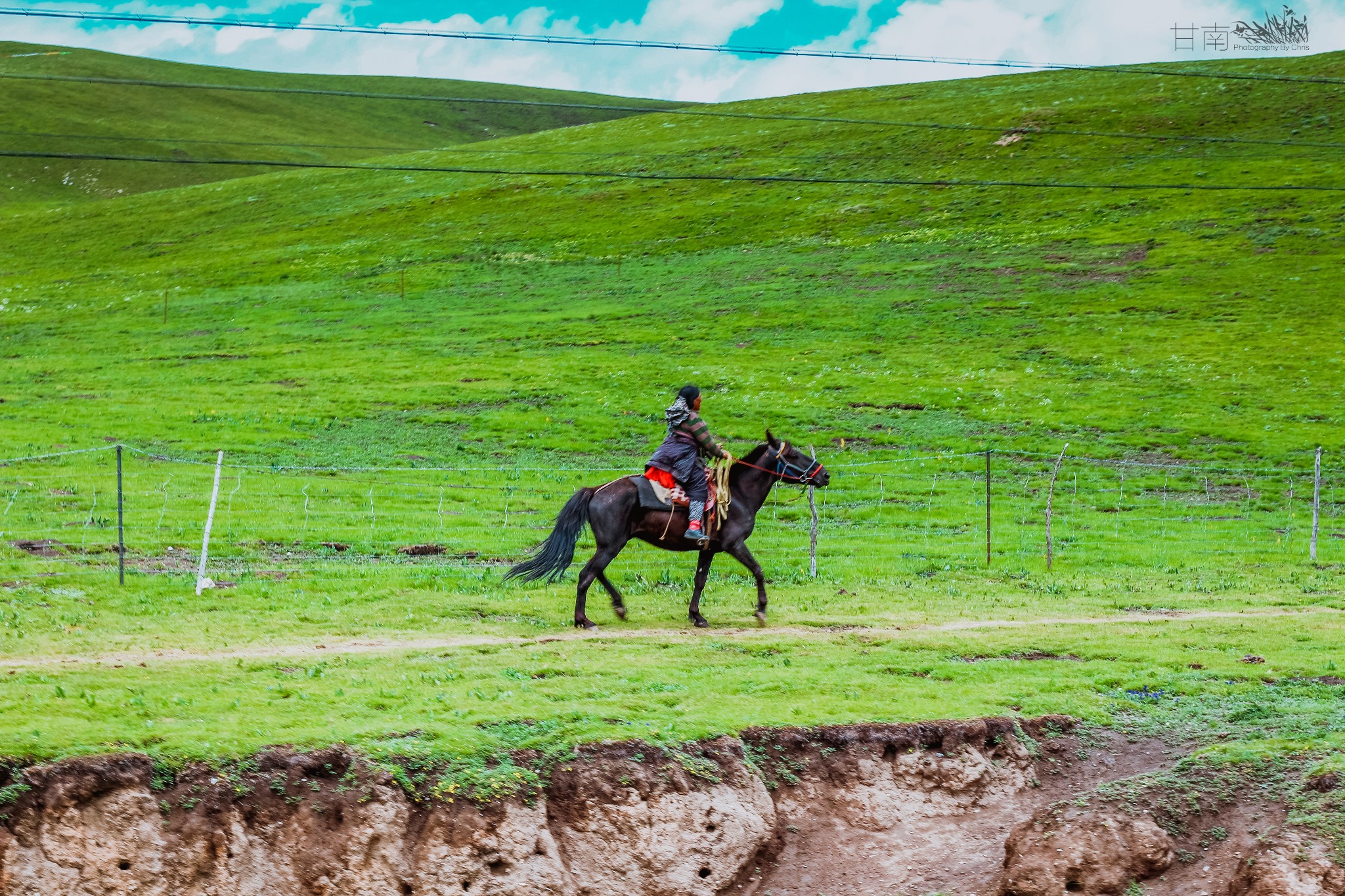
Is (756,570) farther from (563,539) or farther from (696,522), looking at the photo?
(563,539)

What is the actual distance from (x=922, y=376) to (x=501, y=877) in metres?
31.7

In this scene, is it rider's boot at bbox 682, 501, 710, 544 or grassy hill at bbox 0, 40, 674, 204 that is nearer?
rider's boot at bbox 682, 501, 710, 544

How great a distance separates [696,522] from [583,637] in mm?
2150

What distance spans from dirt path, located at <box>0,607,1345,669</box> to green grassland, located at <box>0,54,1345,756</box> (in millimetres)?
109

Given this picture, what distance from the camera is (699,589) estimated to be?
15.4 m

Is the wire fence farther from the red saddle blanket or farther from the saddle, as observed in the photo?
the red saddle blanket

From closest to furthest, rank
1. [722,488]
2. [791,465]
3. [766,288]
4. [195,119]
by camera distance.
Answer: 1. [722,488]
2. [791,465]
3. [766,288]
4. [195,119]

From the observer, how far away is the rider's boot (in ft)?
49.5

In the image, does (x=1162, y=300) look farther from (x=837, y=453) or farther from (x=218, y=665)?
(x=218, y=665)

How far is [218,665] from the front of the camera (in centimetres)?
1247

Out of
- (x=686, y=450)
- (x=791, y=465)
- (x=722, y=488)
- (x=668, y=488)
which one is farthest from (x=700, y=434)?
(x=791, y=465)

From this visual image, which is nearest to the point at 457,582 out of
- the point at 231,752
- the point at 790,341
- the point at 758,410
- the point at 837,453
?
the point at 231,752

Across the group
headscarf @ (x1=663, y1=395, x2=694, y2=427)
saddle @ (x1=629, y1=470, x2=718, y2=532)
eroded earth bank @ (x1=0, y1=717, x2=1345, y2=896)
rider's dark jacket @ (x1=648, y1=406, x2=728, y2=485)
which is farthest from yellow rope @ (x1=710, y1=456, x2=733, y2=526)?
eroded earth bank @ (x1=0, y1=717, x2=1345, y2=896)

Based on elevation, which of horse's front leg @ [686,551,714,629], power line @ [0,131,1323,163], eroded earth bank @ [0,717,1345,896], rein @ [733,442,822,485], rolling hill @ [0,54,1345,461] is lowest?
eroded earth bank @ [0,717,1345,896]
